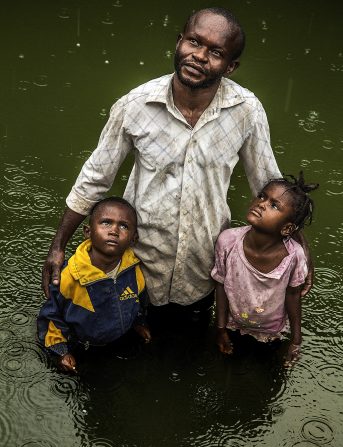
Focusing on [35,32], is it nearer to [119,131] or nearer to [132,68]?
[132,68]

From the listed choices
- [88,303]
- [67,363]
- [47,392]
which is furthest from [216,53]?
[47,392]

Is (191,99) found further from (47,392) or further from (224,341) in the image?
(47,392)

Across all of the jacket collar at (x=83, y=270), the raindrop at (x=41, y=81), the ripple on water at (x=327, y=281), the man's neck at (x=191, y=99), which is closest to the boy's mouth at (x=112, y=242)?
the jacket collar at (x=83, y=270)

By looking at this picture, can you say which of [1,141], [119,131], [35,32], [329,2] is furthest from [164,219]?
[329,2]

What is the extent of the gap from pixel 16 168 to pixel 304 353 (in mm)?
2181

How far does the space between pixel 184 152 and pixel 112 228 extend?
43cm

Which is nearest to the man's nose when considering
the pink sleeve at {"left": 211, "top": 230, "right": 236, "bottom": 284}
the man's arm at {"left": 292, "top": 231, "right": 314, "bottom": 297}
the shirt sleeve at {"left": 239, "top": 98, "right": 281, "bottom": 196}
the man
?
the man

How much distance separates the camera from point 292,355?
3025 mm

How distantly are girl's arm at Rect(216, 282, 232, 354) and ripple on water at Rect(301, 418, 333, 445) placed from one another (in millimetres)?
481

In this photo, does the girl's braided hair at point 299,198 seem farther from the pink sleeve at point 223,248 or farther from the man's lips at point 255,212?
the pink sleeve at point 223,248

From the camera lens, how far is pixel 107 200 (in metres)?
2.77

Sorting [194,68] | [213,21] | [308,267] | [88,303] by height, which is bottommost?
[88,303]

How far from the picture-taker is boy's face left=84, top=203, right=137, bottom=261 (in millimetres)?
2719

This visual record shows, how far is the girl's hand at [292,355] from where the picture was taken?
3020 mm
